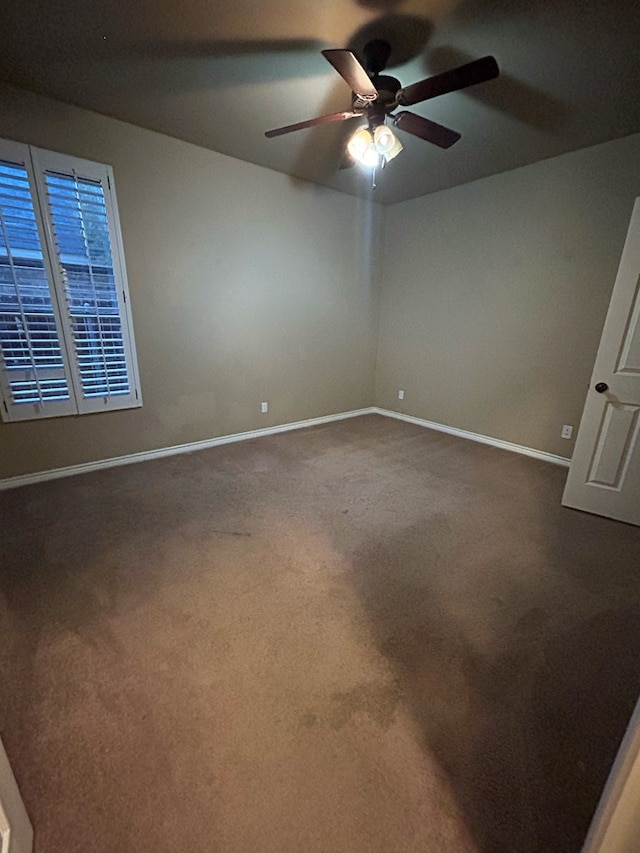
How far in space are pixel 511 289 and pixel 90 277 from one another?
3748 mm

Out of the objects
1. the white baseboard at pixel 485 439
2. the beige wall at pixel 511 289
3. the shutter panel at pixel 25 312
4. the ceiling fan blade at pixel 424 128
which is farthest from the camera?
the white baseboard at pixel 485 439

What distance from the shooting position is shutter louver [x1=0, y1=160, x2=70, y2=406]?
2.37m

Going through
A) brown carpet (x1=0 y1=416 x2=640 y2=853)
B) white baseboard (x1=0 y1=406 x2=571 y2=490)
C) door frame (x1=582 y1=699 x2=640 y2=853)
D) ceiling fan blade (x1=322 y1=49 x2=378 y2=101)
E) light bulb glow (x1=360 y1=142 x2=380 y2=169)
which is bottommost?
brown carpet (x1=0 y1=416 x2=640 y2=853)

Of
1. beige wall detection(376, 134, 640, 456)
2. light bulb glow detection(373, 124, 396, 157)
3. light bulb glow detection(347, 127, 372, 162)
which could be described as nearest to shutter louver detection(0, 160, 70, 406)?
light bulb glow detection(347, 127, 372, 162)

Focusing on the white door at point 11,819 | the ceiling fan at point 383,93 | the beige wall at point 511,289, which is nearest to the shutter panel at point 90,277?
the ceiling fan at point 383,93

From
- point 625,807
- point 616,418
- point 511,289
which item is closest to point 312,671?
point 625,807

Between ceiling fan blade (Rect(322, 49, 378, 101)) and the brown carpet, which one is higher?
ceiling fan blade (Rect(322, 49, 378, 101))

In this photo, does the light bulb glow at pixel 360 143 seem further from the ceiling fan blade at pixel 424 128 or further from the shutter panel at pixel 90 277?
the shutter panel at pixel 90 277

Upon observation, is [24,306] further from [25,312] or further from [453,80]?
[453,80]

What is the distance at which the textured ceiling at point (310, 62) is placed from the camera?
1.67 m

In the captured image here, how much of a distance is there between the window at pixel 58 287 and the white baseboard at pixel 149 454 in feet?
1.58

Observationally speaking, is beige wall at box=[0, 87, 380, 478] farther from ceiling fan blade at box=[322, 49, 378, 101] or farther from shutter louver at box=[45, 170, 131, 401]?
ceiling fan blade at box=[322, 49, 378, 101]

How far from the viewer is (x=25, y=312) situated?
2512mm

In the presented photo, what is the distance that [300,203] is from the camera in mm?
3723
